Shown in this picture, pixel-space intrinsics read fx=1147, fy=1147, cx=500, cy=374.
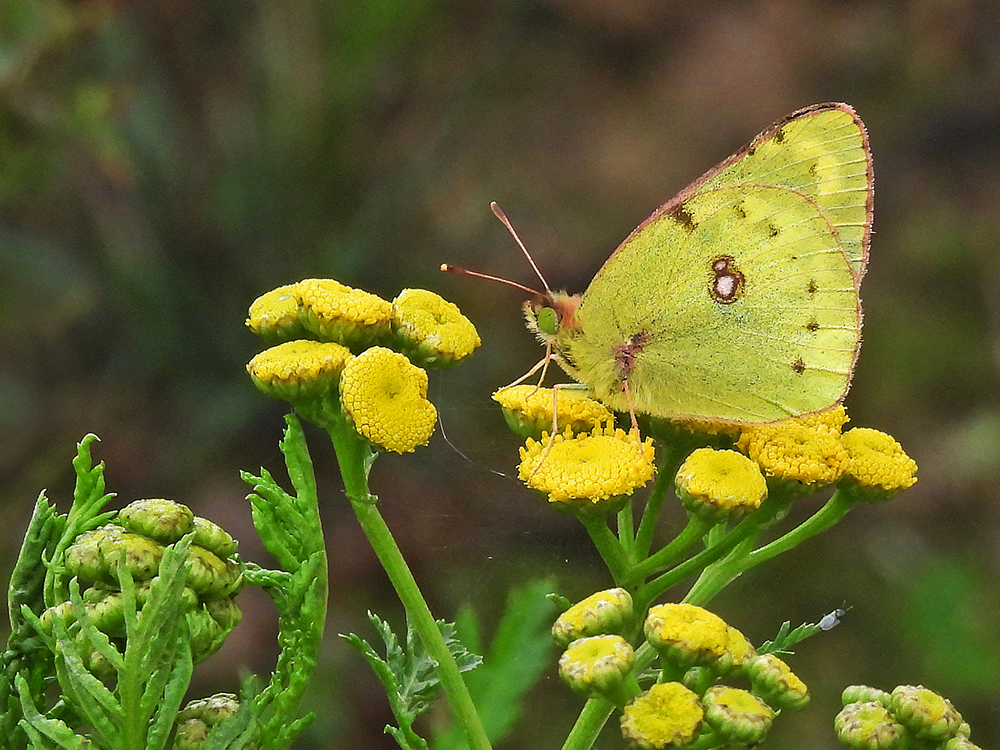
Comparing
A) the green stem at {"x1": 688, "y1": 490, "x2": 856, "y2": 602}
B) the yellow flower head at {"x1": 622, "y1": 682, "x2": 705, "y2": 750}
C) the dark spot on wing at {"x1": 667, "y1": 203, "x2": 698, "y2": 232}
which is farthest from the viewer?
the dark spot on wing at {"x1": 667, "y1": 203, "x2": 698, "y2": 232}

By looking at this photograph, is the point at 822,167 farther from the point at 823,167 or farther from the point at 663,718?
the point at 663,718

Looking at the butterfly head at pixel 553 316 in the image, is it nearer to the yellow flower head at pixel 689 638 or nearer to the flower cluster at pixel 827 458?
the flower cluster at pixel 827 458

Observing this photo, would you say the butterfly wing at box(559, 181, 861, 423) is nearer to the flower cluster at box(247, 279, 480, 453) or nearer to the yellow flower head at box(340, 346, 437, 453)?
the flower cluster at box(247, 279, 480, 453)

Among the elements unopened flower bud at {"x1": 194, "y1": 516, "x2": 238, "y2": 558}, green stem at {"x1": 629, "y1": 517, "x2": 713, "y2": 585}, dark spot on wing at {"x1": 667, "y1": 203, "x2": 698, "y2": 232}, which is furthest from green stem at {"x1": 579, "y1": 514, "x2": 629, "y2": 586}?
dark spot on wing at {"x1": 667, "y1": 203, "x2": 698, "y2": 232}

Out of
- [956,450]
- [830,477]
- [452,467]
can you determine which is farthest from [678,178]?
[830,477]

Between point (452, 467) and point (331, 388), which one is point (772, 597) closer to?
point (452, 467)

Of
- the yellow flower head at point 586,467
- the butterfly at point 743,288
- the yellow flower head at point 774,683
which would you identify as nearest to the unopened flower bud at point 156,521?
the yellow flower head at point 586,467

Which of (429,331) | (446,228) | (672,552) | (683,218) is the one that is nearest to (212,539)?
(429,331)
